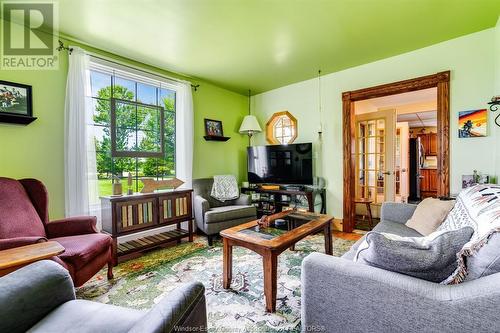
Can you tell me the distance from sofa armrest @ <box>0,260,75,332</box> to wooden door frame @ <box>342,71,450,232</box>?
3434mm

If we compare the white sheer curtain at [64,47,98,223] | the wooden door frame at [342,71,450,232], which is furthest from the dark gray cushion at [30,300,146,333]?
the wooden door frame at [342,71,450,232]

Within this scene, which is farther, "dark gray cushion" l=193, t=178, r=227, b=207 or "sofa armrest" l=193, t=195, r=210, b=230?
"dark gray cushion" l=193, t=178, r=227, b=207

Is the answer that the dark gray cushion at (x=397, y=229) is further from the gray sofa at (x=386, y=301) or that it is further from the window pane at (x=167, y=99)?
the window pane at (x=167, y=99)

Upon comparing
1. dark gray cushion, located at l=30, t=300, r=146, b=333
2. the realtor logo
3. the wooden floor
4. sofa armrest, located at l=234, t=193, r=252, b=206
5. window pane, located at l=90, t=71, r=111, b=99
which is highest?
the realtor logo

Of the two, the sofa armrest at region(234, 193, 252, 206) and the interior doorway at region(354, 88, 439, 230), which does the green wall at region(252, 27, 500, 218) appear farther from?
the sofa armrest at region(234, 193, 252, 206)

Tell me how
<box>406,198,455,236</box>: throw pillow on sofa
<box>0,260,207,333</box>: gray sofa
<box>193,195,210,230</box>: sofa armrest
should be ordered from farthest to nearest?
1. <box>193,195,210,230</box>: sofa armrest
2. <box>406,198,455,236</box>: throw pillow on sofa
3. <box>0,260,207,333</box>: gray sofa

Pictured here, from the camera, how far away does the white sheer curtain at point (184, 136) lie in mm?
3660

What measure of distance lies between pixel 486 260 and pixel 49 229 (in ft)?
9.64

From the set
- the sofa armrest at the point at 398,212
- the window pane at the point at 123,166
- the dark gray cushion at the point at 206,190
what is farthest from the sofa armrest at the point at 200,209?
the sofa armrest at the point at 398,212

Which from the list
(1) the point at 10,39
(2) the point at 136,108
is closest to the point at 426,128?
(2) the point at 136,108

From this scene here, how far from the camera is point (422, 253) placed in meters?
1.01

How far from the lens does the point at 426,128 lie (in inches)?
299

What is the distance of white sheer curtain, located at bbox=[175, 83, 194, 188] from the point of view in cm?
366

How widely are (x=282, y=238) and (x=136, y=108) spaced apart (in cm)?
262
